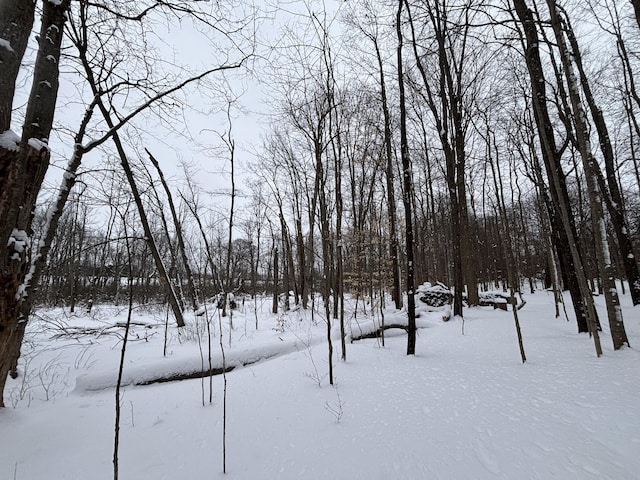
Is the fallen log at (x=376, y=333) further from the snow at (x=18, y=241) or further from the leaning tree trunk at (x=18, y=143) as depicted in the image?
the snow at (x=18, y=241)

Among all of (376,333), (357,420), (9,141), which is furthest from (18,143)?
(376,333)

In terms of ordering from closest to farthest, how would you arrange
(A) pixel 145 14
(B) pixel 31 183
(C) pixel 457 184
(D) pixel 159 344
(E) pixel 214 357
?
(B) pixel 31 183 → (A) pixel 145 14 → (E) pixel 214 357 → (D) pixel 159 344 → (C) pixel 457 184

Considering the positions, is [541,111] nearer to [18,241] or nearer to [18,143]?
[18,143]

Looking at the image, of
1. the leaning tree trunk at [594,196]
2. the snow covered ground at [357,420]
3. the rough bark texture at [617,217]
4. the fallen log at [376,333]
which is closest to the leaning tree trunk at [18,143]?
the snow covered ground at [357,420]

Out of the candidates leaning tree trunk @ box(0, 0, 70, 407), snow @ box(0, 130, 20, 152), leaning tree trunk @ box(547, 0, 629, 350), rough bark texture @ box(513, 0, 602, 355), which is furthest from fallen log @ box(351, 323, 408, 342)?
snow @ box(0, 130, 20, 152)

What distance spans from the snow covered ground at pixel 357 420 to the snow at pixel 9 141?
101 inches

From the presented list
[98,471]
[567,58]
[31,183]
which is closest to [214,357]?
[98,471]

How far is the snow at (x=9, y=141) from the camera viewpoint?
2.08m

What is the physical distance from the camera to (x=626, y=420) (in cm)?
221

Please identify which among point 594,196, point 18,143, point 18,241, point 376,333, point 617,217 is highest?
point 617,217

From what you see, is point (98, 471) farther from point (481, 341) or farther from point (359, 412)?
point (481, 341)

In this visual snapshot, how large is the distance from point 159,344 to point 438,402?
22.9ft

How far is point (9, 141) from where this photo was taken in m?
2.12

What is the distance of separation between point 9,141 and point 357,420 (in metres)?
3.88
